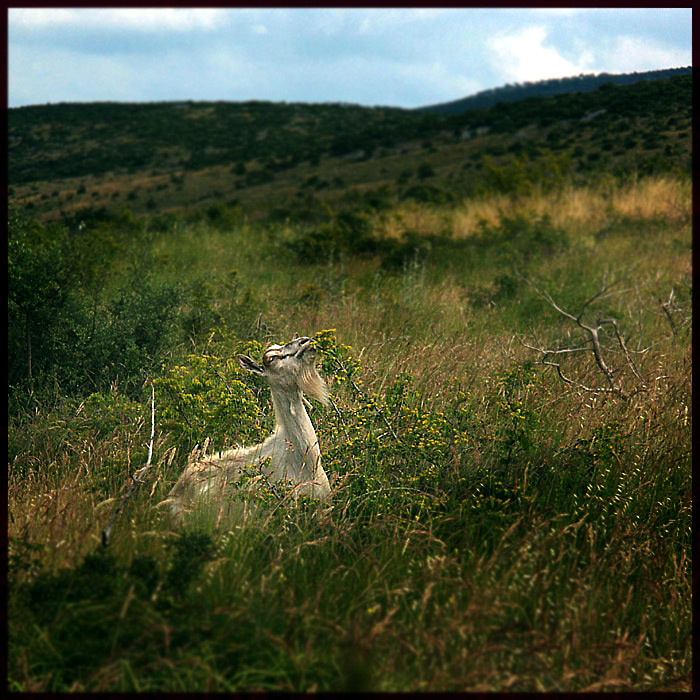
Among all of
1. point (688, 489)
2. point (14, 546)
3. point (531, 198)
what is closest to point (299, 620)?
point (14, 546)

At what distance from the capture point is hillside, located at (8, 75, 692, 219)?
1235cm

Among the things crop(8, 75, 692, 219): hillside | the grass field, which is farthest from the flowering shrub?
crop(8, 75, 692, 219): hillside

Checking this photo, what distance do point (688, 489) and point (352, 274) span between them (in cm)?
616

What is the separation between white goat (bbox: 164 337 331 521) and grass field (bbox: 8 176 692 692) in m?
0.17

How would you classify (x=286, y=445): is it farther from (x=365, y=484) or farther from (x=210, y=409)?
(x=210, y=409)

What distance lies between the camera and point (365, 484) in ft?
11.8

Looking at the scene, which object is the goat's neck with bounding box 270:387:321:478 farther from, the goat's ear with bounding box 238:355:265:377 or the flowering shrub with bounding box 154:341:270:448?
the flowering shrub with bounding box 154:341:270:448

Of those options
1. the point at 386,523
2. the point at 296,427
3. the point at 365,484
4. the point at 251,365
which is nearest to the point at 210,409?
the point at 251,365

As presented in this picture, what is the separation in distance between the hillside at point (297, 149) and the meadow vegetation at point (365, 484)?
2.29 m

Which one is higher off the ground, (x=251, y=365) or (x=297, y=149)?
(x=297, y=149)

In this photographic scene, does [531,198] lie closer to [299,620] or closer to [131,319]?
[131,319]

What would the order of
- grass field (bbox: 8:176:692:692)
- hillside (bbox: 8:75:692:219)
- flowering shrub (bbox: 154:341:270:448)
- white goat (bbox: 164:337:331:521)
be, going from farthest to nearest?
hillside (bbox: 8:75:692:219) → flowering shrub (bbox: 154:341:270:448) → white goat (bbox: 164:337:331:521) → grass field (bbox: 8:176:692:692)

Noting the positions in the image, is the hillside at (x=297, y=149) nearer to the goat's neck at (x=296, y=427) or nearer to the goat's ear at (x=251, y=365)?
the goat's ear at (x=251, y=365)

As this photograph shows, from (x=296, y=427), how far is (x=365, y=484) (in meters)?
0.49
